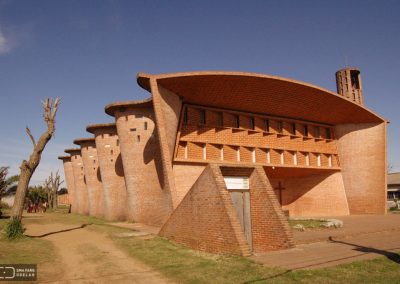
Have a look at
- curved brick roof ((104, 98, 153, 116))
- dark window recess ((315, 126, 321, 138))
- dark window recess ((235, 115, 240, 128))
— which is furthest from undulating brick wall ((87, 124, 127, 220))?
dark window recess ((315, 126, 321, 138))

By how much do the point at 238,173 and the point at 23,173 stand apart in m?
10.1

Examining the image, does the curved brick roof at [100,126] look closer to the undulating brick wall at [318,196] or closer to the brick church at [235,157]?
the brick church at [235,157]

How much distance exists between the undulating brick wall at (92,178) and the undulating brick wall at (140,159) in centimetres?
927

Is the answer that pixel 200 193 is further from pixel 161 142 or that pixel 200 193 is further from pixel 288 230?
pixel 161 142

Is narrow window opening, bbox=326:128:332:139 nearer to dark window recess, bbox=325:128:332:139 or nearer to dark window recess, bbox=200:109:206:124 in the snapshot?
dark window recess, bbox=325:128:332:139

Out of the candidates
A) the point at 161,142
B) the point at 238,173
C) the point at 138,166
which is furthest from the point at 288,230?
the point at 138,166

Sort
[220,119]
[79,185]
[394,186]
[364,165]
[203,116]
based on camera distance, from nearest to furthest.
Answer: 1. [203,116]
2. [220,119]
3. [364,165]
4. [79,185]
5. [394,186]

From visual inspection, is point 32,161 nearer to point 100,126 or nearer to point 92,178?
point 100,126

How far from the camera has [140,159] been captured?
24.0m

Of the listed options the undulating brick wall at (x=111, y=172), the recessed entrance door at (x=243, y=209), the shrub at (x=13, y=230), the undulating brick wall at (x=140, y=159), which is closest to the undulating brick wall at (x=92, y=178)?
the undulating brick wall at (x=111, y=172)

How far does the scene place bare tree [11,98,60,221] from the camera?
15.4 m

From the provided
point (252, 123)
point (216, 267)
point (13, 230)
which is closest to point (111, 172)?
point (252, 123)

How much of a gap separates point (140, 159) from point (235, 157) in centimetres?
668

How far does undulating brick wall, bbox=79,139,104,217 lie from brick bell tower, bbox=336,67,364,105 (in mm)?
24738
